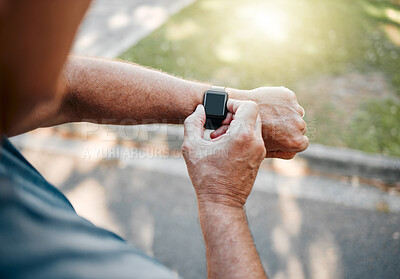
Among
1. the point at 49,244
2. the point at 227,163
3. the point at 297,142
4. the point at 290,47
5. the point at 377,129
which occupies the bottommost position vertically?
the point at 377,129

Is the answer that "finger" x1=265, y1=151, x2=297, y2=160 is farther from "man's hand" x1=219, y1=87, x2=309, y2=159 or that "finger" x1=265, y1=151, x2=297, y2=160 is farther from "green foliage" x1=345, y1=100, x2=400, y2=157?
"green foliage" x1=345, y1=100, x2=400, y2=157

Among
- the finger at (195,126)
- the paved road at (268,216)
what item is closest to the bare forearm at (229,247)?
the finger at (195,126)

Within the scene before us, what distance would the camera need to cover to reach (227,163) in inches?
54.4

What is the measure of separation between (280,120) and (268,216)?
141 centimetres

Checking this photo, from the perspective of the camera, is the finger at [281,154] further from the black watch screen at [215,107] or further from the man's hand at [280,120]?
the black watch screen at [215,107]

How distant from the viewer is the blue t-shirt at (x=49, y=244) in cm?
73

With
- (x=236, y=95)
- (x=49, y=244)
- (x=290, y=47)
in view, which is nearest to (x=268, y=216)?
(x=236, y=95)

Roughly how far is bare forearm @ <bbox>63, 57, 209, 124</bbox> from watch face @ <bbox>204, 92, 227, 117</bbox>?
0.26 ft

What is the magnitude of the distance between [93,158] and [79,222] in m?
3.00

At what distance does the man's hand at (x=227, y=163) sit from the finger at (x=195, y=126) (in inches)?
→ 1.0

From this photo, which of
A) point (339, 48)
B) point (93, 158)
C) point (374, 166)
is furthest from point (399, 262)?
point (339, 48)

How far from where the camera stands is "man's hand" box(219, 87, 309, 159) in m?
1.83

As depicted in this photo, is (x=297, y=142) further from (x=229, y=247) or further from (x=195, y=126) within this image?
(x=229, y=247)

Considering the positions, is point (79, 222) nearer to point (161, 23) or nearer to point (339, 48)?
point (339, 48)
